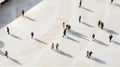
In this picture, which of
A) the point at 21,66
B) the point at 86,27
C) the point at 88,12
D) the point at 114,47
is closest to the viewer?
the point at 21,66

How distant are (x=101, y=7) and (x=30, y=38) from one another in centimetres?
1293

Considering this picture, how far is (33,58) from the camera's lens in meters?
40.2

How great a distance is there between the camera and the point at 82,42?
Result: 4269 cm

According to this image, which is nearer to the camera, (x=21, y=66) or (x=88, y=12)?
(x=21, y=66)

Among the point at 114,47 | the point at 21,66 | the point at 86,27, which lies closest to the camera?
the point at 21,66

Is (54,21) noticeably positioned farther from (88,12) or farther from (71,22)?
(88,12)

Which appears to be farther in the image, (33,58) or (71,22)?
(71,22)

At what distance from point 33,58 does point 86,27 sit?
968cm

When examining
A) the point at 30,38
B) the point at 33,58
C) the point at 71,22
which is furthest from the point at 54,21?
the point at 33,58

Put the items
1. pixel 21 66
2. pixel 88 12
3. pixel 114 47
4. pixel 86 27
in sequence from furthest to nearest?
pixel 88 12 → pixel 86 27 → pixel 114 47 → pixel 21 66

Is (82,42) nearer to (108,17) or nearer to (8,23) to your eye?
(108,17)

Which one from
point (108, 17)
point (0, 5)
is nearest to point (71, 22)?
point (108, 17)

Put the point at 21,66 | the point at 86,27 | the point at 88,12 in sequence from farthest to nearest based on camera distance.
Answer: the point at 88,12 → the point at 86,27 → the point at 21,66

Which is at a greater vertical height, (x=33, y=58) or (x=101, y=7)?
(x=101, y=7)
